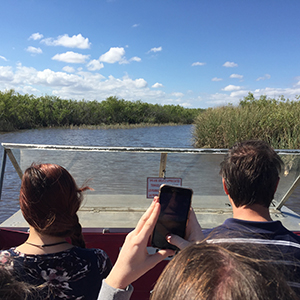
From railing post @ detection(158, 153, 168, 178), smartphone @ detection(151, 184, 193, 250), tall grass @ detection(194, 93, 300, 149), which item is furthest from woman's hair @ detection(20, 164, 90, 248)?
tall grass @ detection(194, 93, 300, 149)

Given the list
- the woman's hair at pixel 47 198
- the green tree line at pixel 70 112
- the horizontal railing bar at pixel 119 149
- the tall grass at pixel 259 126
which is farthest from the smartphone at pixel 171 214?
the green tree line at pixel 70 112

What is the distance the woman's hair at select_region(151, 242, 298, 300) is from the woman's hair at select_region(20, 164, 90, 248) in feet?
2.84

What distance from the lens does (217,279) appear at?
0.57 meters

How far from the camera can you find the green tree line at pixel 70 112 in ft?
113

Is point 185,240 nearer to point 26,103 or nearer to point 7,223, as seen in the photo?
point 7,223

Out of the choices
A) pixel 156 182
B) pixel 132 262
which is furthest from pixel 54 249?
pixel 156 182

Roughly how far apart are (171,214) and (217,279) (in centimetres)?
53

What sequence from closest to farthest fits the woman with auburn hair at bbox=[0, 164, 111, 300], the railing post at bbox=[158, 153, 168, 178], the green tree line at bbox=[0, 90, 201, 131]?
the woman with auburn hair at bbox=[0, 164, 111, 300], the railing post at bbox=[158, 153, 168, 178], the green tree line at bbox=[0, 90, 201, 131]

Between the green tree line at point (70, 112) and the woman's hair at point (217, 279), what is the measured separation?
3461 centimetres

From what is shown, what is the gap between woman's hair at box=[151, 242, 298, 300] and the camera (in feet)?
1.82

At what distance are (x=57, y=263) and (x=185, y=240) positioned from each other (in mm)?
616

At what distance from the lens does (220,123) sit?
14.2 m

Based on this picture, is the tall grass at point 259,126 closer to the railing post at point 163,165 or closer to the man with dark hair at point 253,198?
the railing post at point 163,165

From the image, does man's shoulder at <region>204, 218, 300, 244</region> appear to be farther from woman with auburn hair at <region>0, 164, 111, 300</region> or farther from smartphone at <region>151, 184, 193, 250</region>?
woman with auburn hair at <region>0, 164, 111, 300</region>
